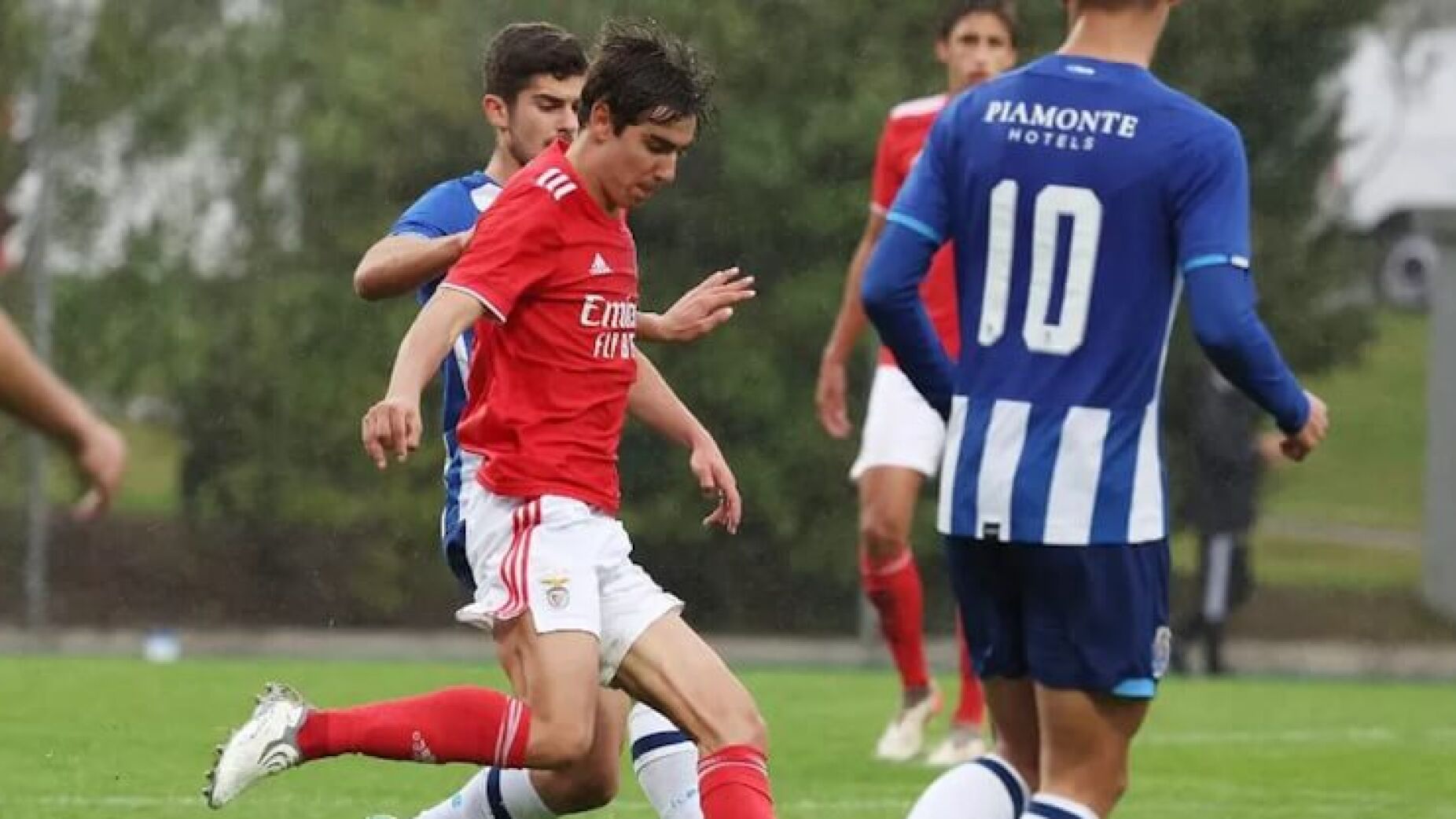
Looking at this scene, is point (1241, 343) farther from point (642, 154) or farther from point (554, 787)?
point (554, 787)

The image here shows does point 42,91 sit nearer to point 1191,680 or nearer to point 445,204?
point 1191,680

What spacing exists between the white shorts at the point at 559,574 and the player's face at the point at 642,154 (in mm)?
617

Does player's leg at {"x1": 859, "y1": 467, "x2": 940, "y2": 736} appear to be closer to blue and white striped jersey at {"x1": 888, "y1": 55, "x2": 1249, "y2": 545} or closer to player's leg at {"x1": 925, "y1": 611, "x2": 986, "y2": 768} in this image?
player's leg at {"x1": 925, "y1": 611, "x2": 986, "y2": 768}

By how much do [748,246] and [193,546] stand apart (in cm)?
324

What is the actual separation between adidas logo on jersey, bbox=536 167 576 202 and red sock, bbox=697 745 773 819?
111 cm

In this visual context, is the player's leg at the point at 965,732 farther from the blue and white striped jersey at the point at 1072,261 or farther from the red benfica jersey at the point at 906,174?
the blue and white striped jersey at the point at 1072,261

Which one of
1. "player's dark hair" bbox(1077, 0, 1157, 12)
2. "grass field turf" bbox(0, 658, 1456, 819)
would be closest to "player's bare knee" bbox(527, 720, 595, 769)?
"player's dark hair" bbox(1077, 0, 1157, 12)

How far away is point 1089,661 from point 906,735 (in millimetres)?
4723

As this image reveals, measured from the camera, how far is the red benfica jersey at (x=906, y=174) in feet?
30.7

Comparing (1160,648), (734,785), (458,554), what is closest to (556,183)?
(458,554)

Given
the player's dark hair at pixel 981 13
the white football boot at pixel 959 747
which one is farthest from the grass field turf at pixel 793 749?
the player's dark hair at pixel 981 13

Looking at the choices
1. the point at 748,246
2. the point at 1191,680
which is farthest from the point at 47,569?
the point at 1191,680

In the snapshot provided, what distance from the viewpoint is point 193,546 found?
15.1m

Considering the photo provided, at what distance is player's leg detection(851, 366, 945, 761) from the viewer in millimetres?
9383
